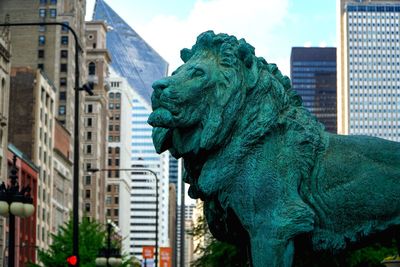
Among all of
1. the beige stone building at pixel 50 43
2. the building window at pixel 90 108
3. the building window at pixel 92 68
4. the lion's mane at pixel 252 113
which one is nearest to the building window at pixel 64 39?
the beige stone building at pixel 50 43

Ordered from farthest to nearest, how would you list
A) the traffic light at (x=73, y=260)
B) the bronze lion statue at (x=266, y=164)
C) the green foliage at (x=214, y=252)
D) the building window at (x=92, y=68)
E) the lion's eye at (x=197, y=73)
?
the building window at (x=92, y=68) < the green foliage at (x=214, y=252) < the traffic light at (x=73, y=260) < the lion's eye at (x=197, y=73) < the bronze lion statue at (x=266, y=164)

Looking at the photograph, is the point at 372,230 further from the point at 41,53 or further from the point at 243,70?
the point at 41,53

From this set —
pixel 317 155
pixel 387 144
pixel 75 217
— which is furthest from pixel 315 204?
pixel 75 217

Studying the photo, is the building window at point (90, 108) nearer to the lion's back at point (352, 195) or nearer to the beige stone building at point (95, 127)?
the beige stone building at point (95, 127)

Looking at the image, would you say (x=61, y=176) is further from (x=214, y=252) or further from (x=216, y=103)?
(x=216, y=103)

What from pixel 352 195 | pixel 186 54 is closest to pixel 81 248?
pixel 186 54

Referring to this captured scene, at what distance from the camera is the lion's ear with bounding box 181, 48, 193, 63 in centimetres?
669

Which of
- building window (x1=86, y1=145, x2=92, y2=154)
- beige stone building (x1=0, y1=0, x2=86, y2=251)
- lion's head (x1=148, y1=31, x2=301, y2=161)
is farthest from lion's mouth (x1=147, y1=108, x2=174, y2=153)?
building window (x1=86, y1=145, x2=92, y2=154)

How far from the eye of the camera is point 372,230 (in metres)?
6.19

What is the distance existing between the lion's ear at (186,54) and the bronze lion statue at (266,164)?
1.26 ft

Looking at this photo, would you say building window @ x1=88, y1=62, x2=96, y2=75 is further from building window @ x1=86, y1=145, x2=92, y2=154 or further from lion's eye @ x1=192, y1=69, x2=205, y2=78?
lion's eye @ x1=192, y1=69, x2=205, y2=78

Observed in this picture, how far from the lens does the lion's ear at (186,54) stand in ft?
21.9

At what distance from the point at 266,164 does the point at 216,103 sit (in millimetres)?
531

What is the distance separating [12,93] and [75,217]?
8009 centimetres
